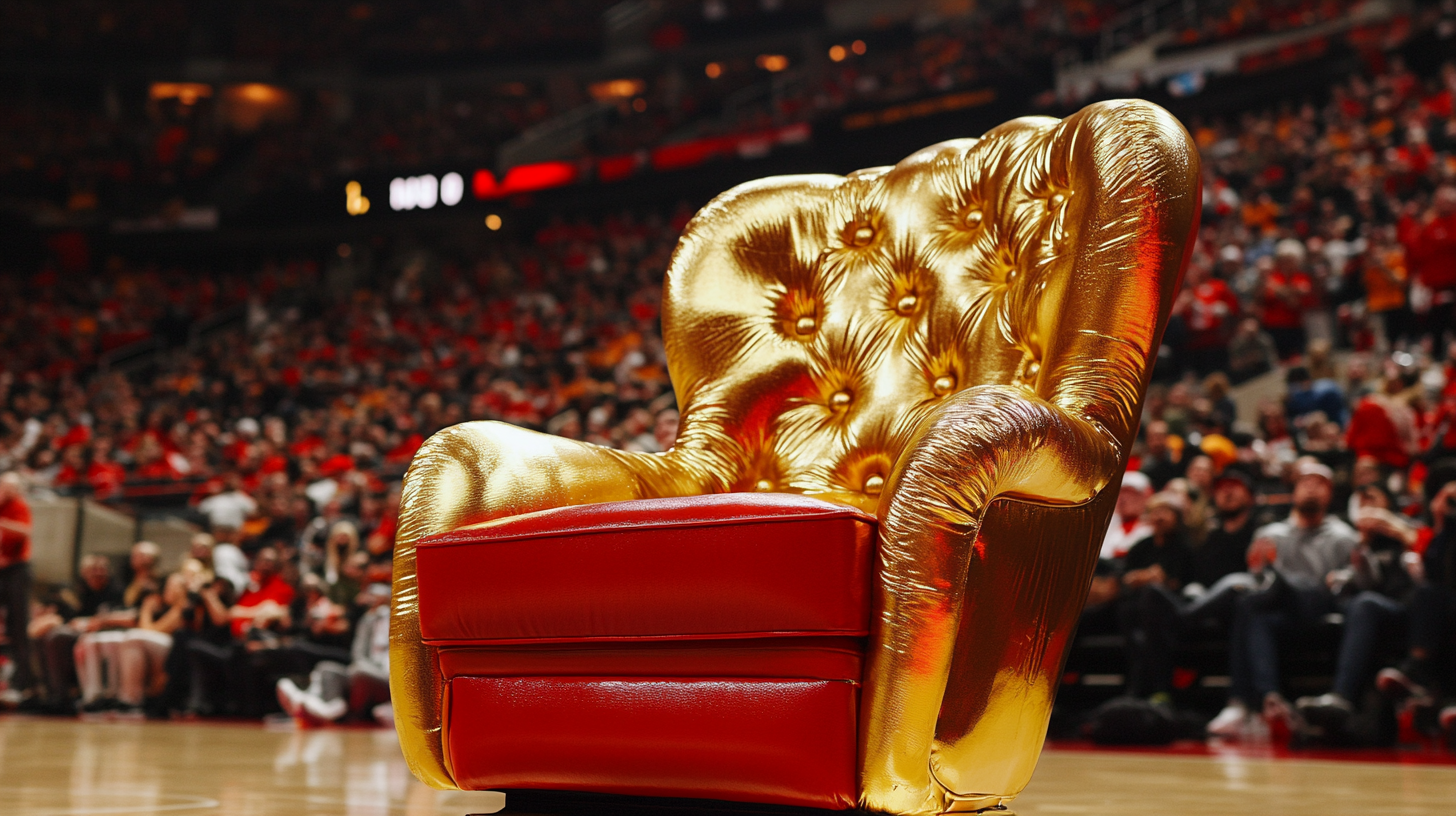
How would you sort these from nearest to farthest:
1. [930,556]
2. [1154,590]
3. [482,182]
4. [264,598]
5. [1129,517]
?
[930,556] < [1154,590] < [1129,517] < [264,598] < [482,182]

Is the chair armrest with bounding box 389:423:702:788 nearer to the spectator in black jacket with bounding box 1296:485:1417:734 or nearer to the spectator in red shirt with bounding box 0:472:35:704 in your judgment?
the spectator in black jacket with bounding box 1296:485:1417:734

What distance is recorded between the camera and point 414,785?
2596 mm

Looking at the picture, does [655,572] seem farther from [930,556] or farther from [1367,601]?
[1367,601]

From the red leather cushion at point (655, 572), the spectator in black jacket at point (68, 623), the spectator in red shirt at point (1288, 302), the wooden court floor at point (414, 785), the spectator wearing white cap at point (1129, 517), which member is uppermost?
the spectator in red shirt at point (1288, 302)

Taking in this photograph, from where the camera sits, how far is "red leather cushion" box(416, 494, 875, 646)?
133 cm

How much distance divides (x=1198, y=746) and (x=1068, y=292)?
2.34 meters

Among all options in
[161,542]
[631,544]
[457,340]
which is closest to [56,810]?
[631,544]

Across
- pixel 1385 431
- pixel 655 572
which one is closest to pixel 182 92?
pixel 1385 431

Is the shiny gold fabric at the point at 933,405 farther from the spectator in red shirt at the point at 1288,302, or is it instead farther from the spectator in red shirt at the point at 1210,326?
the spectator in red shirt at the point at 1288,302

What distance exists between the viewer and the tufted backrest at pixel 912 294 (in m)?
1.66

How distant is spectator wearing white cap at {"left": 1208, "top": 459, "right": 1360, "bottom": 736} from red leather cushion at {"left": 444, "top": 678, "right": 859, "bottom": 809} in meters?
2.67

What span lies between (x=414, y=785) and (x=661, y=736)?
1373 mm

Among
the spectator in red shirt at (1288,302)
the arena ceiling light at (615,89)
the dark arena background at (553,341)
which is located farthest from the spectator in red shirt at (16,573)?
the arena ceiling light at (615,89)

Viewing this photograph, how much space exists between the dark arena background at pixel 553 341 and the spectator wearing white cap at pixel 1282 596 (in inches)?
0.4
